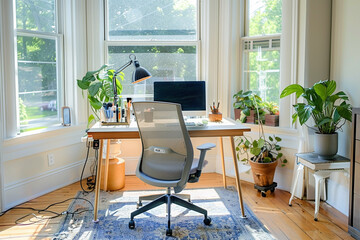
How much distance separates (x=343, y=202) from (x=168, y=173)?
1.53 m

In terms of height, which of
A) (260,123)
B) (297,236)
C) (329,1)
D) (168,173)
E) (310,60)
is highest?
(329,1)

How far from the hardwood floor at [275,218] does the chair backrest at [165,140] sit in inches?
33.3

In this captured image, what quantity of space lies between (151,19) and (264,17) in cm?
123

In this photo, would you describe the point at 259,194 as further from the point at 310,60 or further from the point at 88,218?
the point at 88,218

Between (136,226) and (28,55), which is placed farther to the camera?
(28,55)

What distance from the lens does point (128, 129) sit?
114 inches

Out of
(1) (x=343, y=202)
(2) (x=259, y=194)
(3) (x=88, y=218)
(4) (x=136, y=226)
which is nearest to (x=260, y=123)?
(2) (x=259, y=194)

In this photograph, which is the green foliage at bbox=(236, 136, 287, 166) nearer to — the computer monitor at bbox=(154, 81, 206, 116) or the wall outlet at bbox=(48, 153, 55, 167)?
the computer monitor at bbox=(154, 81, 206, 116)

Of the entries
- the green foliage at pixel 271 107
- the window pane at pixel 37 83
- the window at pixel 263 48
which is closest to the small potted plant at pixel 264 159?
the green foliage at pixel 271 107

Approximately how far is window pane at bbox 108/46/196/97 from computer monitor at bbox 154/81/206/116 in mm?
752

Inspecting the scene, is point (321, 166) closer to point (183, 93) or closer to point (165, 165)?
point (165, 165)

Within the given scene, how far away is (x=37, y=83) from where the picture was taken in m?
3.59

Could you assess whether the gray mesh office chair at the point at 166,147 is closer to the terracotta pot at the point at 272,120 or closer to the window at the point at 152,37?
the terracotta pot at the point at 272,120

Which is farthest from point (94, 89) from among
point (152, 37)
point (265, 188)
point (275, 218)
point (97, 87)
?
point (275, 218)
